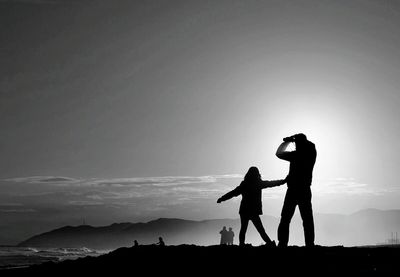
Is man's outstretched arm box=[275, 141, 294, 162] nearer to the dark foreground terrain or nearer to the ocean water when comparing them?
the dark foreground terrain

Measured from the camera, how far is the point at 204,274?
11.8m

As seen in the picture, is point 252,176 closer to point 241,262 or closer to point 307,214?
point 307,214

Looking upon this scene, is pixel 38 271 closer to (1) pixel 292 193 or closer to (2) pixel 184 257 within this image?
(2) pixel 184 257

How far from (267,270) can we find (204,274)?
145cm

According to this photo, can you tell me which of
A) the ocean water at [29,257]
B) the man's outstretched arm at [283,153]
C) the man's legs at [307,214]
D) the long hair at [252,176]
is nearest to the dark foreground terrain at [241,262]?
the man's legs at [307,214]

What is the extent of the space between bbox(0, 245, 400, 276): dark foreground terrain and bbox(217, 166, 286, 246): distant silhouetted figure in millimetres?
2708

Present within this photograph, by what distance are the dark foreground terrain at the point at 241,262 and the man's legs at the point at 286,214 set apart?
0.77m

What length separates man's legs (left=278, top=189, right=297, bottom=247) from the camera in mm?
14062

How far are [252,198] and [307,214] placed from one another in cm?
363

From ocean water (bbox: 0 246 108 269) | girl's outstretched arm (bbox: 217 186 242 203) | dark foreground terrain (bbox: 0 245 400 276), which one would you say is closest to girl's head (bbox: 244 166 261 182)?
girl's outstretched arm (bbox: 217 186 242 203)

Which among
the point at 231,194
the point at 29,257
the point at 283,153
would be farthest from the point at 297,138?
the point at 29,257

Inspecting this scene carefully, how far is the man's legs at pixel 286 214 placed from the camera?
46.1 ft

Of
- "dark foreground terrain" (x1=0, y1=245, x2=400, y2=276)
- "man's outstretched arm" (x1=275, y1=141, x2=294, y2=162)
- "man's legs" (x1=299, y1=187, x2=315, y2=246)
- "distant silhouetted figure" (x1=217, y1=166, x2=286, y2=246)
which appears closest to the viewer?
"dark foreground terrain" (x1=0, y1=245, x2=400, y2=276)

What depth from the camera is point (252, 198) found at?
1750cm
